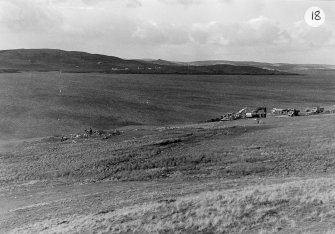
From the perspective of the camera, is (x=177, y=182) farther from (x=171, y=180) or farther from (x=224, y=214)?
(x=224, y=214)

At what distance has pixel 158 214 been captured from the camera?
64.5 ft

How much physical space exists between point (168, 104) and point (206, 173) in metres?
63.6

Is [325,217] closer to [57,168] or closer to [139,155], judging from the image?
[139,155]

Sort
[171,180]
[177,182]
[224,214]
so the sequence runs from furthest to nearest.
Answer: [171,180] < [177,182] < [224,214]

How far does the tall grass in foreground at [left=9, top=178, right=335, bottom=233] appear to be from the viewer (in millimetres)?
17062

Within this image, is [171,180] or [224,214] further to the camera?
[171,180]

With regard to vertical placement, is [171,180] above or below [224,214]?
below

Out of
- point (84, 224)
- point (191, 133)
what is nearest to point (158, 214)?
point (84, 224)

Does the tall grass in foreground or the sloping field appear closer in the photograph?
the tall grass in foreground

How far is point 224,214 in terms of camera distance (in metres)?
18.6

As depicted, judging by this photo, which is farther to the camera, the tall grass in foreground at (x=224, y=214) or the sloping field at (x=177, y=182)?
the sloping field at (x=177, y=182)

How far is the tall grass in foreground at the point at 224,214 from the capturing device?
1706 cm

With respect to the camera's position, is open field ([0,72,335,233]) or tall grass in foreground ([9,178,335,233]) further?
open field ([0,72,335,233])

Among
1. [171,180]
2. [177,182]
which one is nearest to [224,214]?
[177,182]
